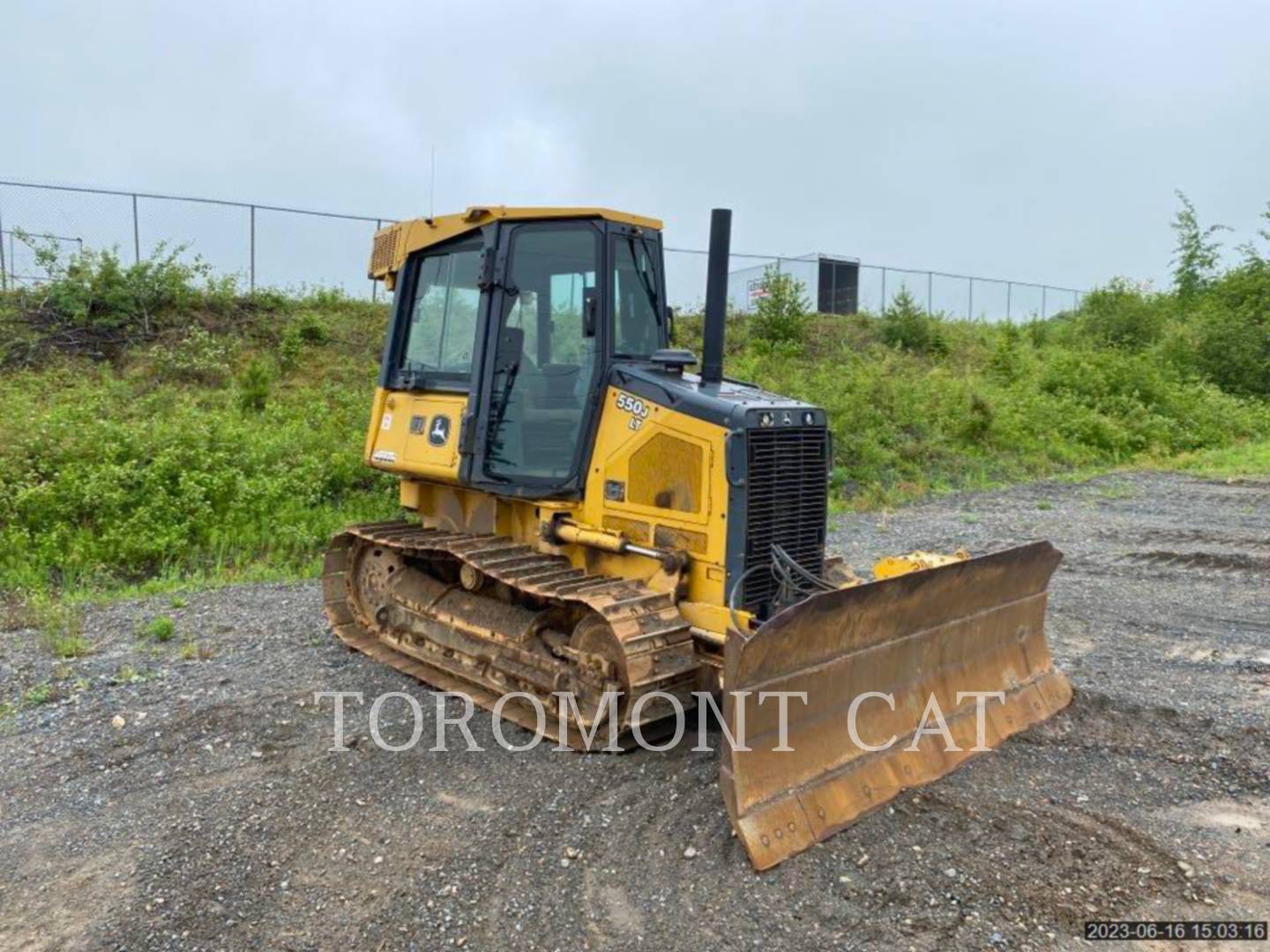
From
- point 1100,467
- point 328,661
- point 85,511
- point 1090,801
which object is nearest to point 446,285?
point 328,661

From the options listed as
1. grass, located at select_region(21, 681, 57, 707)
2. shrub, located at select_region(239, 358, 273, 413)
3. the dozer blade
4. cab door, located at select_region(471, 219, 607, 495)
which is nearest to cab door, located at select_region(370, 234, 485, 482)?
cab door, located at select_region(471, 219, 607, 495)

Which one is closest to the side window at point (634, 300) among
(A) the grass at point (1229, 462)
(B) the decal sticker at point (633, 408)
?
(B) the decal sticker at point (633, 408)

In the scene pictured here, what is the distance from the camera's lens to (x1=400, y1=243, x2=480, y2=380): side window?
599cm

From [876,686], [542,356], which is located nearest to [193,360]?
[542,356]

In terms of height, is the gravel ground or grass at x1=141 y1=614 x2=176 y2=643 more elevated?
grass at x1=141 y1=614 x2=176 y2=643

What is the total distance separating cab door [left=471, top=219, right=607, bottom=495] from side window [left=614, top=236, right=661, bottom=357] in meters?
0.16

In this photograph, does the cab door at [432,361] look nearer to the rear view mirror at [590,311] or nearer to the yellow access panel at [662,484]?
the rear view mirror at [590,311]

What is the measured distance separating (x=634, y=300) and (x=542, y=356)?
643 millimetres

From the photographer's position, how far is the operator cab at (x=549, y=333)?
559 centimetres

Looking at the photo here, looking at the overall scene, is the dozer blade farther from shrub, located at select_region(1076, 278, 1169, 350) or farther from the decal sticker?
shrub, located at select_region(1076, 278, 1169, 350)

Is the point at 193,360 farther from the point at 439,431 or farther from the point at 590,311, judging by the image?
the point at 590,311

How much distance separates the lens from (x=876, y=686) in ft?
15.7

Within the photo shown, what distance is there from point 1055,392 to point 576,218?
19109 millimetres

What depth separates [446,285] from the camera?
20.4 feet
